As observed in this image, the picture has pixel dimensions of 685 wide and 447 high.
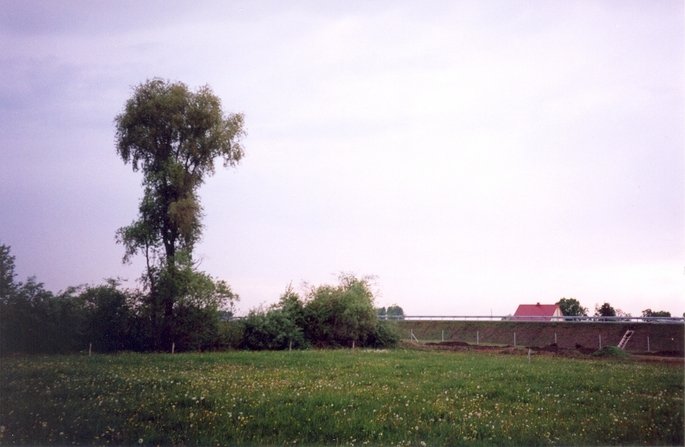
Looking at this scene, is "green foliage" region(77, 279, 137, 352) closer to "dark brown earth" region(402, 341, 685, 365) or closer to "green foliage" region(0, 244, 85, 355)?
"green foliage" region(0, 244, 85, 355)

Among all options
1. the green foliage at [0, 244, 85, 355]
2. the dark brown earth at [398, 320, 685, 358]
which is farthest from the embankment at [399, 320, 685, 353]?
the green foliage at [0, 244, 85, 355]

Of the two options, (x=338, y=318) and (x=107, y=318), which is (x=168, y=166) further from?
(x=338, y=318)

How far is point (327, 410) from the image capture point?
12.1 meters

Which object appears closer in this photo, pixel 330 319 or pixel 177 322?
pixel 177 322

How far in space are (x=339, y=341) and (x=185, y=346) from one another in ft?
50.0

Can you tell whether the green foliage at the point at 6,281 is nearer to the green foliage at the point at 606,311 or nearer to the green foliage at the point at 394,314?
the green foliage at the point at 394,314

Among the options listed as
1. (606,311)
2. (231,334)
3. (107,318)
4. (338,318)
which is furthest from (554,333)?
(107,318)

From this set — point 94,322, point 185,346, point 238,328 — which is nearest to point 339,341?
point 238,328

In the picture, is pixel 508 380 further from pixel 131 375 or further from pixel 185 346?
pixel 185 346

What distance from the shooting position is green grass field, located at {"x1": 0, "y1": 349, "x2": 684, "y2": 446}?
1023 centimetres

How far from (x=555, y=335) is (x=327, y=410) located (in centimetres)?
5317

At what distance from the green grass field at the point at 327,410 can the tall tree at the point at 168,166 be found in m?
20.4

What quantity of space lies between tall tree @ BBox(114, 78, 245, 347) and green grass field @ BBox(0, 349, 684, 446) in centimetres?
2043

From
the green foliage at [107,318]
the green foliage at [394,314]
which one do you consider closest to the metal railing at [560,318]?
the green foliage at [394,314]
